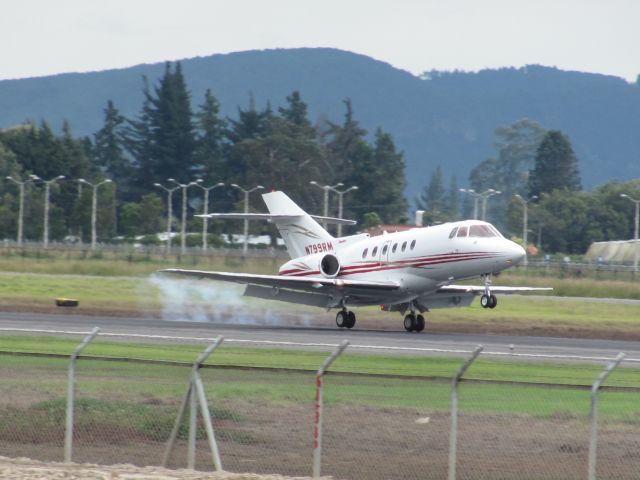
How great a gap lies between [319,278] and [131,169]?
12386cm

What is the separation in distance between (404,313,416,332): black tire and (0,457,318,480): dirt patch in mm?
23503

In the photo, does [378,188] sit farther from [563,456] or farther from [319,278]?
[563,456]

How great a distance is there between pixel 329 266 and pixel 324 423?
25.8m

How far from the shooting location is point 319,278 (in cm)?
4016

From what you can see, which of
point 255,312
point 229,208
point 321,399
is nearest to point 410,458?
point 321,399

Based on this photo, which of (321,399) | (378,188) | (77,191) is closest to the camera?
(321,399)

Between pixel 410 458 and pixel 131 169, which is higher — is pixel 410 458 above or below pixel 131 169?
below

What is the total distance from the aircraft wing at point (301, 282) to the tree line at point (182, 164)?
79238 mm

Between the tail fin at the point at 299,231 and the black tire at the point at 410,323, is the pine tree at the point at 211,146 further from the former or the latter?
the black tire at the point at 410,323

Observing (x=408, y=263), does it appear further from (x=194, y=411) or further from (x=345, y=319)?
(x=194, y=411)

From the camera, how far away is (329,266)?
4047 centimetres

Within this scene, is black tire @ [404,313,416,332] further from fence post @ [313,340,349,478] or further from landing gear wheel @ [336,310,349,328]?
fence post @ [313,340,349,478]

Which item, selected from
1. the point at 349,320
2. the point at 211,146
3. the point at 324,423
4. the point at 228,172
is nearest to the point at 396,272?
the point at 349,320

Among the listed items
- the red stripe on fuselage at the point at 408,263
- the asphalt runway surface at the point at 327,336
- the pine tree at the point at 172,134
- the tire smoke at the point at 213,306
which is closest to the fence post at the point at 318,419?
the asphalt runway surface at the point at 327,336
